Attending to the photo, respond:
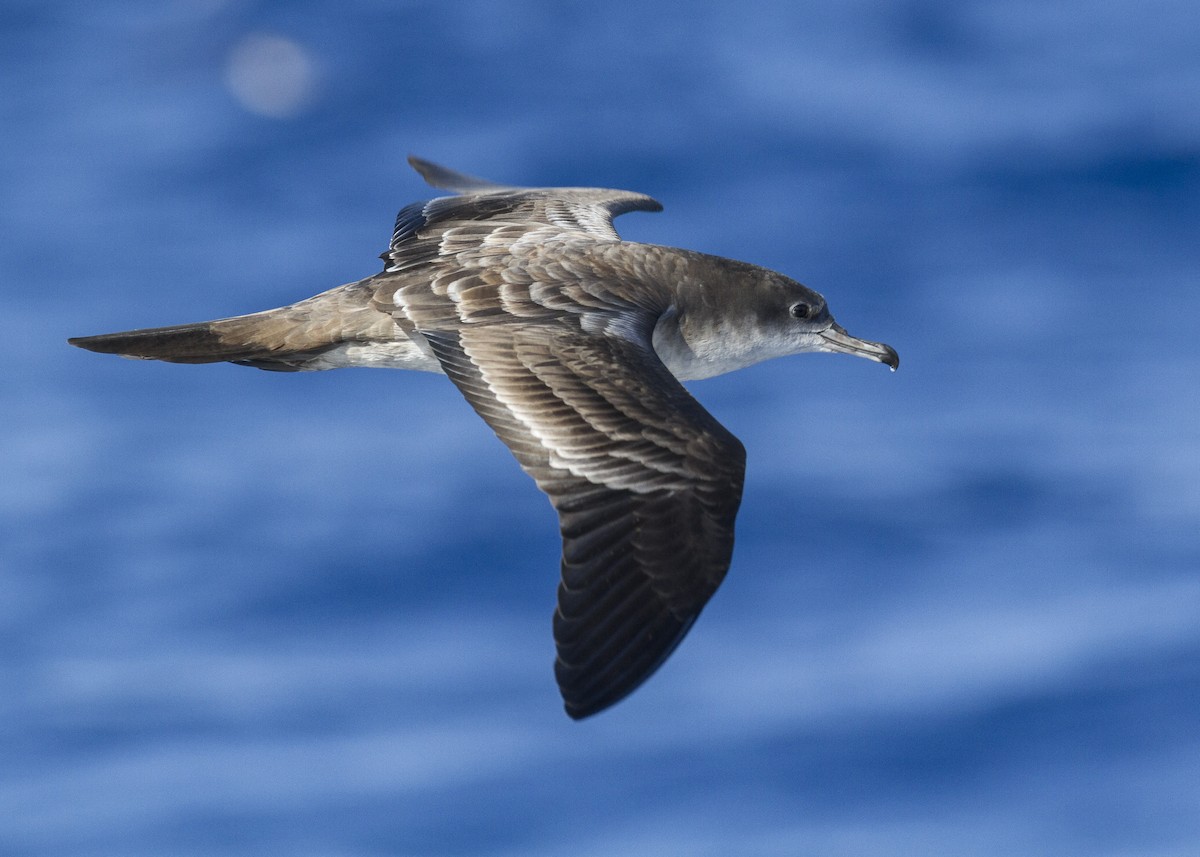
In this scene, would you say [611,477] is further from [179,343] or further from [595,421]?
[179,343]

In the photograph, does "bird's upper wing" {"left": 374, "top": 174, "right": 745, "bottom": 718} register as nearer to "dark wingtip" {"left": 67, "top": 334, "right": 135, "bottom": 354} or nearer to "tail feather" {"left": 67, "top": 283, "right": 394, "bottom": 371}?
"tail feather" {"left": 67, "top": 283, "right": 394, "bottom": 371}

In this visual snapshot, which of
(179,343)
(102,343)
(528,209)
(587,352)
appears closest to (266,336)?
(179,343)

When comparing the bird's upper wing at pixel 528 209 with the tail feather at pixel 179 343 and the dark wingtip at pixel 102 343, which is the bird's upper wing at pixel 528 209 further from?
the dark wingtip at pixel 102 343

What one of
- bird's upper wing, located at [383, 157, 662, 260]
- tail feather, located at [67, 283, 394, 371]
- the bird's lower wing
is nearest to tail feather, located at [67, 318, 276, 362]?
tail feather, located at [67, 283, 394, 371]

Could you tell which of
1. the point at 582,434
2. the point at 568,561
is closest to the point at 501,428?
the point at 582,434

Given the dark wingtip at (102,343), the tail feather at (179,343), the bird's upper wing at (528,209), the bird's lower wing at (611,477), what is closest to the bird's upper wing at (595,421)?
the bird's lower wing at (611,477)

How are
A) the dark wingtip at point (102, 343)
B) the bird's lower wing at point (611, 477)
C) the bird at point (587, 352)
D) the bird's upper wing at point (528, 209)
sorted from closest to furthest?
the bird's lower wing at point (611, 477)
the bird at point (587, 352)
the dark wingtip at point (102, 343)
the bird's upper wing at point (528, 209)

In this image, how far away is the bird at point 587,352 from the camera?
6.84m

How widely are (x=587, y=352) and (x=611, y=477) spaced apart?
87cm

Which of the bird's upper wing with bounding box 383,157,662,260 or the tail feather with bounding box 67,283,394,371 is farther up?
the bird's upper wing with bounding box 383,157,662,260

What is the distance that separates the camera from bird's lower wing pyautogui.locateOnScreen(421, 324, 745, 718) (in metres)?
6.63

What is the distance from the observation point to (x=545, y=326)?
823 centimetres

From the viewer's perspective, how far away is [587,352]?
312 inches

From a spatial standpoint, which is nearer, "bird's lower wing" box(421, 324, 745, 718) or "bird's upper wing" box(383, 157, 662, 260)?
"bird's lower wing" box(421, 324, 745, 718)
